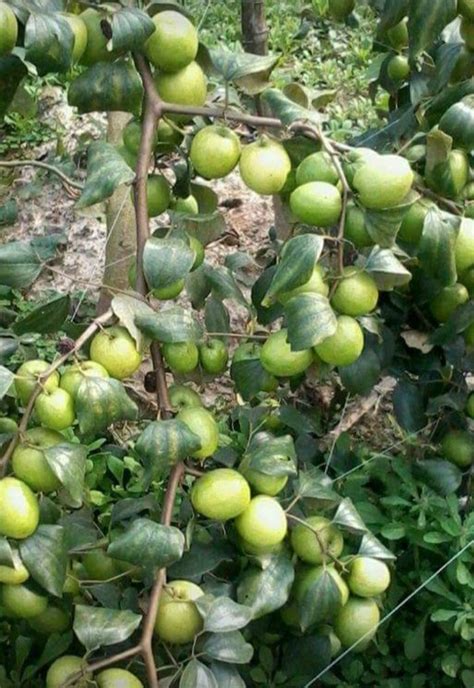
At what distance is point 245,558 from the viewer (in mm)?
1371

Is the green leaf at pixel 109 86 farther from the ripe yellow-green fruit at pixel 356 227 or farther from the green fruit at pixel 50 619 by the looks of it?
the green fruit at pixel 50 619

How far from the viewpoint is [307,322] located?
1057 millimetres

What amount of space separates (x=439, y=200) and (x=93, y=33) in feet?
1.66

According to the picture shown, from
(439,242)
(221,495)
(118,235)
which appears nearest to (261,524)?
(221,495)

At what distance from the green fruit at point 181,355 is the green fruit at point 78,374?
133 millimetres

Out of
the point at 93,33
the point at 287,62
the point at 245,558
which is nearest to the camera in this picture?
the point at 93,33

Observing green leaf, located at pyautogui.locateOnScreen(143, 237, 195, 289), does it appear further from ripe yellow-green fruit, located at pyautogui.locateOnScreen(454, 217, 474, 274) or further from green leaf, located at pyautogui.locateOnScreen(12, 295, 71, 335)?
ripe yellow-green fruit, located at pyautogui.locateOnScreen(454, 217, 474, 274)

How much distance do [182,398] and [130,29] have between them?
0.47 m

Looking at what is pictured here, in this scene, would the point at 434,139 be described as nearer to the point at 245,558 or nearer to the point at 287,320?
the point at 287,320

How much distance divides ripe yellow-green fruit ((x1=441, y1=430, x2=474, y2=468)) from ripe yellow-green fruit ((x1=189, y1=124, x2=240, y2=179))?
2.45 feet

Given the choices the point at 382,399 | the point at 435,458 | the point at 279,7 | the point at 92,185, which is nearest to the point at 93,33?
the point at 92,185

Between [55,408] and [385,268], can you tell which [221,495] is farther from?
[385,268]

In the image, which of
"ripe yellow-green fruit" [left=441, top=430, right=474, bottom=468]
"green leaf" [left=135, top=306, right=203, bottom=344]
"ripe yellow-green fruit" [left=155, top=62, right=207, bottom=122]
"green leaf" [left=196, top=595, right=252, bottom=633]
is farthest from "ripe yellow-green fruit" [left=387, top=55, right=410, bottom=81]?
"green leaf" [left=196, top=595, right=252, bottom=633]

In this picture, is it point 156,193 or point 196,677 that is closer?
point 196,677
